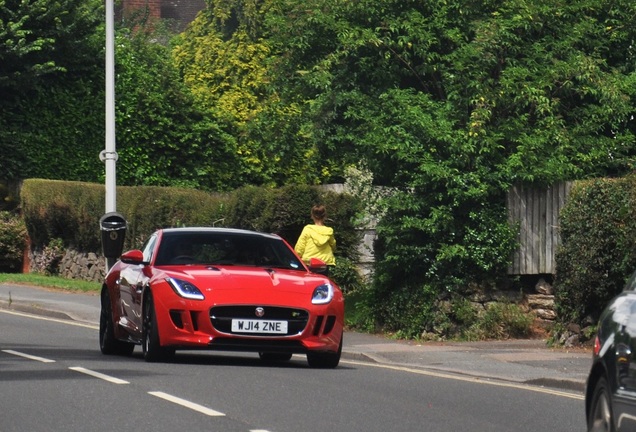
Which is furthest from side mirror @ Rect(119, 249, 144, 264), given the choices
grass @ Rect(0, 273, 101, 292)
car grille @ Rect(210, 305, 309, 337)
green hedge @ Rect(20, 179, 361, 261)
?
grass @ Rect(0, 273, 101, 292)

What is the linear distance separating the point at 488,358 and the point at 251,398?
5871 mm

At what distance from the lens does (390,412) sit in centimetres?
1207

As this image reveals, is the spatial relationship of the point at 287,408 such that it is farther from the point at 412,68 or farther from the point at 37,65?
the point at 37,65

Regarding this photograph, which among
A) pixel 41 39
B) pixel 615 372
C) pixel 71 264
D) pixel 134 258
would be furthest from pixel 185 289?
pixel 41 39

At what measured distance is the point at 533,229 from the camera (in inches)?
829

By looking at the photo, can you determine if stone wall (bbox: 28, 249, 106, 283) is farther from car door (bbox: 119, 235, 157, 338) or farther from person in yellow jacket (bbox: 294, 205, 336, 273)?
car door (bbox: 119, 235, 157, 338)

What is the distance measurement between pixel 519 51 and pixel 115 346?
753 cm

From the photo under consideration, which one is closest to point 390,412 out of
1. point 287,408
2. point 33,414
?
point 287,408

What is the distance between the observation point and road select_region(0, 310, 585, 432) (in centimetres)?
1111

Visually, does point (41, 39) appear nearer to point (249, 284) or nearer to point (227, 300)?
point (249, 284)

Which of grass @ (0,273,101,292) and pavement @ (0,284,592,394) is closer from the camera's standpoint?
pavement @ (0,284,592,394)

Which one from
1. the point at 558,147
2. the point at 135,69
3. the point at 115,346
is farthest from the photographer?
the point at 135,69

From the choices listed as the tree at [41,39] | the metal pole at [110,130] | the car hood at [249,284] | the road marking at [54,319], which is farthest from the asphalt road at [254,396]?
the tree at [41,39]

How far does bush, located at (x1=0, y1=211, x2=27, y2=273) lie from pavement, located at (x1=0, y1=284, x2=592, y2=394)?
18.6 meters
